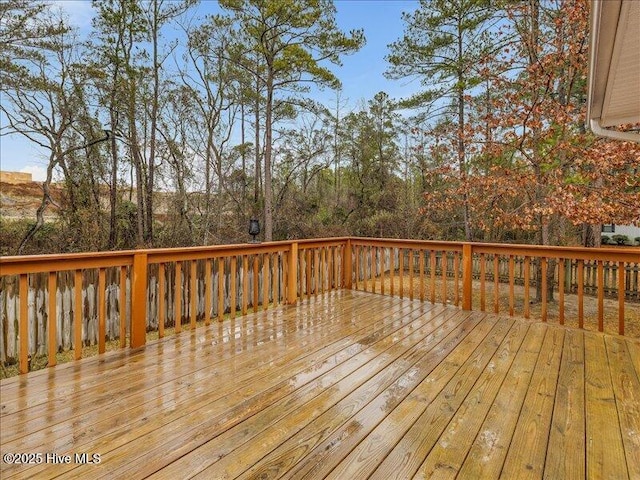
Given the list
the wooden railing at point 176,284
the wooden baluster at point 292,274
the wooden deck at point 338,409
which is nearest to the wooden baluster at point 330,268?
the wooden railing at point 176,284

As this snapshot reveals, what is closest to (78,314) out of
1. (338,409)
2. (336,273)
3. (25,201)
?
(338,409)

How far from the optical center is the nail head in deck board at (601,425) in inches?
58.4

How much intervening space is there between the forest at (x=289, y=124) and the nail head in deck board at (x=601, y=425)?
301 centimetres

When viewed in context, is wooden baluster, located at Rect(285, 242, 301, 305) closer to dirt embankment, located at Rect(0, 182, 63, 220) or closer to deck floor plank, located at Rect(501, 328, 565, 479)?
deck floor plank, located at Rect(501, 328, 565, 479)

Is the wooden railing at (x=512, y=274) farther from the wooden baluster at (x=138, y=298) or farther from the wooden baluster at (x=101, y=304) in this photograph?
the wooden baluster at (x=101, y=304)

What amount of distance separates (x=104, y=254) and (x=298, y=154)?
10.8 metres

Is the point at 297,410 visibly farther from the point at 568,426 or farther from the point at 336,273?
the point at 336,273

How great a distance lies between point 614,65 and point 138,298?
3.61m

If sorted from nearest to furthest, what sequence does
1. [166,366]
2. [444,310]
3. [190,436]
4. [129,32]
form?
[190,436] → [166,366] → [444,310] → [129,32]

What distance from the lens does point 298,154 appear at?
12.9 metres

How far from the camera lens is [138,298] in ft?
9.37

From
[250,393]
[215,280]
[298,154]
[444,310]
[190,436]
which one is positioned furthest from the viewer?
[298,154]

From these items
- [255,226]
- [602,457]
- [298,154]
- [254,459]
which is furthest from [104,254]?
[298,154]

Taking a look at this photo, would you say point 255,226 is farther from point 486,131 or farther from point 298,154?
point 298,154
